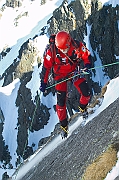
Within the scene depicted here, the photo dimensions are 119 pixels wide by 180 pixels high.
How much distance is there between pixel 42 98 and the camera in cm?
10112

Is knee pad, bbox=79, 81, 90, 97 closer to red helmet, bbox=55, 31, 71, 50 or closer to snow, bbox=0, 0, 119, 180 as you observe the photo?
red helmet, bbox=55, 31, 71, 50

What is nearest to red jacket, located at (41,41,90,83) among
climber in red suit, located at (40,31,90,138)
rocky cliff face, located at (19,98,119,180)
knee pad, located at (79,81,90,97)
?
climber in red suit, located at (40,31,90,138)

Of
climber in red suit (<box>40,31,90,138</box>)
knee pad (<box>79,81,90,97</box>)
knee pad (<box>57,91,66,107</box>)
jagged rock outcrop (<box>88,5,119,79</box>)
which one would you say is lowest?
knee pad (<box>79,81,90,97</box>)

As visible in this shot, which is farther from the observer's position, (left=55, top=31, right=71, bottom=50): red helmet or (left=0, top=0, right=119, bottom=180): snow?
(left=0, top=0, right=119, bottom=180): snow

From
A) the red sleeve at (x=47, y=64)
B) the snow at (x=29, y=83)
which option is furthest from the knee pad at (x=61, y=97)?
the snow at (x=29, y=83)

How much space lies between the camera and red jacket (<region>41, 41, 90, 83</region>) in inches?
419

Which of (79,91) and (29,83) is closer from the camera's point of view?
(79,91)

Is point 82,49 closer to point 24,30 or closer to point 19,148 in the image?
point 19,148

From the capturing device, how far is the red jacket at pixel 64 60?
10.6 m

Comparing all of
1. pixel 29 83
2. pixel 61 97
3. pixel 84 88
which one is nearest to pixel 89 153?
pixel 84 88

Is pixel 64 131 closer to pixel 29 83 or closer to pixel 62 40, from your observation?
pixel 62 40

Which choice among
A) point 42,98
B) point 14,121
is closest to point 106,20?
point 42,98

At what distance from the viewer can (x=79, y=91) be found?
11164mm

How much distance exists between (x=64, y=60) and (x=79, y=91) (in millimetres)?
1326
